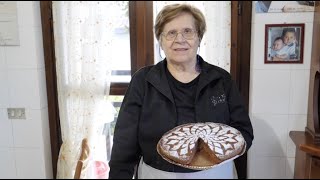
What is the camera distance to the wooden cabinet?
4.55 ft

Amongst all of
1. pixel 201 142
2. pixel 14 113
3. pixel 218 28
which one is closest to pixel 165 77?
pixel 201 142

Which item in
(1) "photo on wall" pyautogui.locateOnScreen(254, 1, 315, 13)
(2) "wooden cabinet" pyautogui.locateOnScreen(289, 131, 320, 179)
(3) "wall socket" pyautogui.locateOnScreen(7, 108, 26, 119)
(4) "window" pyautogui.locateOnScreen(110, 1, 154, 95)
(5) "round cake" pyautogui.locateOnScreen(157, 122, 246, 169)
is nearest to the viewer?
(3) "wall socket" pyautogui.locateOnScreen(7, 108, 26, 119)

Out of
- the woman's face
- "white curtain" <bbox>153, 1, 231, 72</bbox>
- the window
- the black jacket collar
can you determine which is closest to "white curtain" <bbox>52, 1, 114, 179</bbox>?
the window

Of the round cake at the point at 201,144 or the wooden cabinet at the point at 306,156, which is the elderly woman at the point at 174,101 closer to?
the round cake at the point at 201,144

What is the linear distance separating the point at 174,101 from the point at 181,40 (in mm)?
193

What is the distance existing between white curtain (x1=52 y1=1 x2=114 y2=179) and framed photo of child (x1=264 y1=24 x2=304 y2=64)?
2.99 feet

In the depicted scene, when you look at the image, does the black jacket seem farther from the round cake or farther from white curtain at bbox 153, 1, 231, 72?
white curtain at bbox 153, 1, 231, 72

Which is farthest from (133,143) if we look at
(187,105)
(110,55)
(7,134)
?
(110,55)

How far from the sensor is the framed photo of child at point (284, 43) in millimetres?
1523

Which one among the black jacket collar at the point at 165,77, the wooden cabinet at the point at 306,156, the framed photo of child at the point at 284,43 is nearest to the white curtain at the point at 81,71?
the black jacket collar at the point at 165,77

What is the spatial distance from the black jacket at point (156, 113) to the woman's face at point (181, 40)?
0.27ft

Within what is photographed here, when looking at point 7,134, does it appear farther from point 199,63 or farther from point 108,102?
point 108,102

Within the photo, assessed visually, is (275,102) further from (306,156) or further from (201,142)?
(201,142)

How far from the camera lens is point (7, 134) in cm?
55
